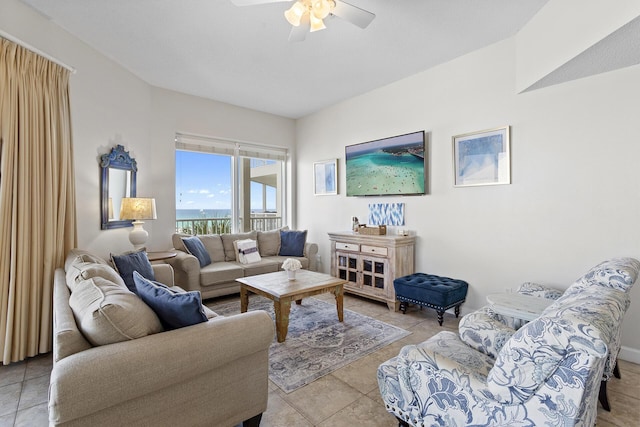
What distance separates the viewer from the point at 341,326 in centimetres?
320

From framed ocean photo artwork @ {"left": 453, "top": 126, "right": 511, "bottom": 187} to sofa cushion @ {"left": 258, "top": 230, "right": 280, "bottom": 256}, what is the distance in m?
2.85

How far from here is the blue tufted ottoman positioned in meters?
3.16

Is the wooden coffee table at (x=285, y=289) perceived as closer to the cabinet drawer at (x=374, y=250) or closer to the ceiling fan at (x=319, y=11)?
the cabinet drawer at (x=374, y=250)

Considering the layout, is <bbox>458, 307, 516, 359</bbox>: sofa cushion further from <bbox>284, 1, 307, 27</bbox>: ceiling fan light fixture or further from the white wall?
<bbox>284, 1, 307, 27</bbox>: ceiling fan light fixture

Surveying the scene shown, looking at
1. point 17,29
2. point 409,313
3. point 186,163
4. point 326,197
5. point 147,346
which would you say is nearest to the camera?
point 147,346

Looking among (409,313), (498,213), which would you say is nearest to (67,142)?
(409,313)

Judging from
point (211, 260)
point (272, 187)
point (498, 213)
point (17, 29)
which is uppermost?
point (17, 29)

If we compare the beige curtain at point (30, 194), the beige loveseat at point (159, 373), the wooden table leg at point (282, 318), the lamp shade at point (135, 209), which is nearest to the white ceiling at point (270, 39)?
the beige curtain at point (30, 194)

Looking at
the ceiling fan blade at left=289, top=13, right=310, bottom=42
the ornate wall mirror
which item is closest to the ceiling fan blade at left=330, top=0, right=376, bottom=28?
the ceiling fan blade at left=289, top=13, right=310, bottom=42

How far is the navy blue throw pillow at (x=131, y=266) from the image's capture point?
9.37 feet

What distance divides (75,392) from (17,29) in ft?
9.64

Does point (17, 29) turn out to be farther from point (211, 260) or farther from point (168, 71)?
point (211, 260)

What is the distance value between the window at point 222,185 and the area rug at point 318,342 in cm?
180

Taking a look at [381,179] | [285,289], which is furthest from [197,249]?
[381,179]
